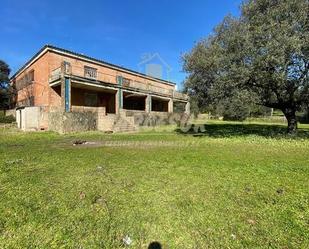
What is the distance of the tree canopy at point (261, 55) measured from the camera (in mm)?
10688

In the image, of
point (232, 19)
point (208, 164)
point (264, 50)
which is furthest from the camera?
point (232, 19)

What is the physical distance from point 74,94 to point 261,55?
49.6 feet

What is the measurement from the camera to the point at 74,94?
19.9 meters

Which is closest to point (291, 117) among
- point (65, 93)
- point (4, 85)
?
point (65, 93)

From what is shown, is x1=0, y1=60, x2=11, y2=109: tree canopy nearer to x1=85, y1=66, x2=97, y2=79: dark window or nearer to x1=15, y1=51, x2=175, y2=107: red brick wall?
x1=15, y1=51, x2=175, y2=107: red brick wall

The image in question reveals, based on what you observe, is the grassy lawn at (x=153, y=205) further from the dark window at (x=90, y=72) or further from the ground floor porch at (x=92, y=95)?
the dark window at (x=90, y=72)

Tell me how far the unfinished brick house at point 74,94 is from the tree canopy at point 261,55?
8029mm

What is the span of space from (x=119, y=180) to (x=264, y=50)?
9.73m

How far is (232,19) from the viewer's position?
13516 millimetres

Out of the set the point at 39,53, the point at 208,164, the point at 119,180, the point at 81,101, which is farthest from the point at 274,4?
the point at 39,53

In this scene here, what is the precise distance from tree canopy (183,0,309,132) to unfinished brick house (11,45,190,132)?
26.3 feet

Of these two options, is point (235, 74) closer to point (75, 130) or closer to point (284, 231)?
point (284, 231)

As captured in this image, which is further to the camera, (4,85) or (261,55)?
(4,85)

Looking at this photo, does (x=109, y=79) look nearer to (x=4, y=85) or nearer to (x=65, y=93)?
(x=65, y=93)
